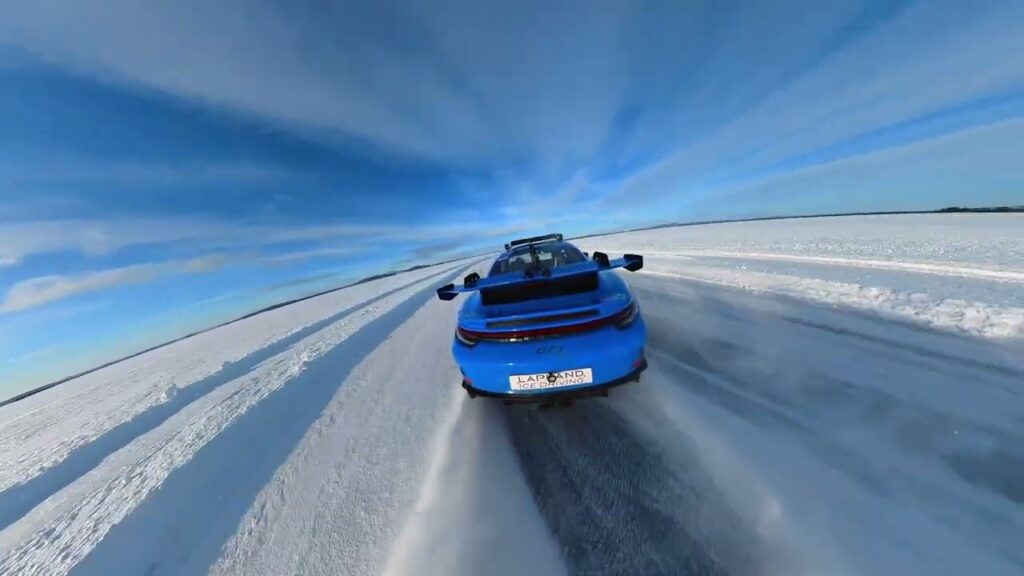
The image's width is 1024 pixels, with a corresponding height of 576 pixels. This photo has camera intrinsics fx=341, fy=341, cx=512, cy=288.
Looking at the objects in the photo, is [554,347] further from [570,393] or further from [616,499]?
[616,499]

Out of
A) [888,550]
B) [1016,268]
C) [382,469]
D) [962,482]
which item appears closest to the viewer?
[888,550]

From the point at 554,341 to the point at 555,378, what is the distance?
278 millimetres

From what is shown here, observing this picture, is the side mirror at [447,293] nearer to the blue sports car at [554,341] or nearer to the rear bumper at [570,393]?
the blue sports car at [554,341]

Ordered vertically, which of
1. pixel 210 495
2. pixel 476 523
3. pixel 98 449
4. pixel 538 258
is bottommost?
pixel 476 523

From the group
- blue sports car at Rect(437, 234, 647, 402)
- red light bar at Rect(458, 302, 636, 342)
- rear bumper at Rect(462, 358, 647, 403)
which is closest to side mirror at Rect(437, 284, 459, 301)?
blue sports car at Rect(437, 234, 647, 402)

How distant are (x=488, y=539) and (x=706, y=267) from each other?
9.64 metres

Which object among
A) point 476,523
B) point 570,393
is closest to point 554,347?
point 570,393

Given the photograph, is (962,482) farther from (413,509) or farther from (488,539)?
(413,509)

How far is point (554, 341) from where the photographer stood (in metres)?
2.65

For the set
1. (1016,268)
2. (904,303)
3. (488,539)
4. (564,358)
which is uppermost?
(564,358)

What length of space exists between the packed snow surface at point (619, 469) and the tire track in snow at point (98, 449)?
0.04 metres

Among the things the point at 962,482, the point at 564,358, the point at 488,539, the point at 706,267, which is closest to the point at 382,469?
the point at 488,539

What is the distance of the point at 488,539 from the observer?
76.4 inches

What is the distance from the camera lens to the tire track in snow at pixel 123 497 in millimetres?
2402
